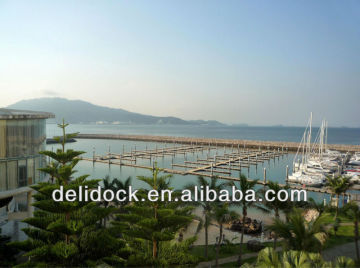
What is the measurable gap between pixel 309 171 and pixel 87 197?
38384 millimetres

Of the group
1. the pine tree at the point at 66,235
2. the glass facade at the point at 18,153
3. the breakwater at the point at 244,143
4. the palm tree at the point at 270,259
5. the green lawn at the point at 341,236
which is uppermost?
the glass facade at the point at 18,153

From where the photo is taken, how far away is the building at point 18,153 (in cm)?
1170

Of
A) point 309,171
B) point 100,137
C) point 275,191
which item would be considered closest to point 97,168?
point 309,171

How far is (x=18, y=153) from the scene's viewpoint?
12.3 m

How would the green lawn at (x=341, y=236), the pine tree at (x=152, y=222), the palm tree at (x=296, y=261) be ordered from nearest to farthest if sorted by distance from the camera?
the palm tree at (x=296, y=261), the pine tree at (x=152, y=222), the green lawn at (x=341, y=236)

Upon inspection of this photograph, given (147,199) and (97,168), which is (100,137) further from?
(147,199)

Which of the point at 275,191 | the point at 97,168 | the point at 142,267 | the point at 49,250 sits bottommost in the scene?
the point at 97,168

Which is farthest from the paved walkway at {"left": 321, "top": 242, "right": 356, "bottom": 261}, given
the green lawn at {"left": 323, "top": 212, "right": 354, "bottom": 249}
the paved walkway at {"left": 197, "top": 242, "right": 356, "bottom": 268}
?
the green lawn at {"left": 323, "top": 212, "right": 354, "bottom": 249}

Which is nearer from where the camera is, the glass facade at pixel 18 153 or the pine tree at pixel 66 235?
the pine tree at pixel 66 235

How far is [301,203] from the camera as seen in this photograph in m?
13.4

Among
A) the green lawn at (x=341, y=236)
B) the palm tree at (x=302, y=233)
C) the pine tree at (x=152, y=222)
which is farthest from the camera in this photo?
the green lawn at (x=341, y=236)

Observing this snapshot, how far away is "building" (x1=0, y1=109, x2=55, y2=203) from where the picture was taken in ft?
38.4

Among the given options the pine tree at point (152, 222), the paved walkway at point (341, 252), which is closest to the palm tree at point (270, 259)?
the pine tree at point (152, 222)

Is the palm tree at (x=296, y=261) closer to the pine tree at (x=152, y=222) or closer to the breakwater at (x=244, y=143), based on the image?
the pine tree at (x=152, y=222)
